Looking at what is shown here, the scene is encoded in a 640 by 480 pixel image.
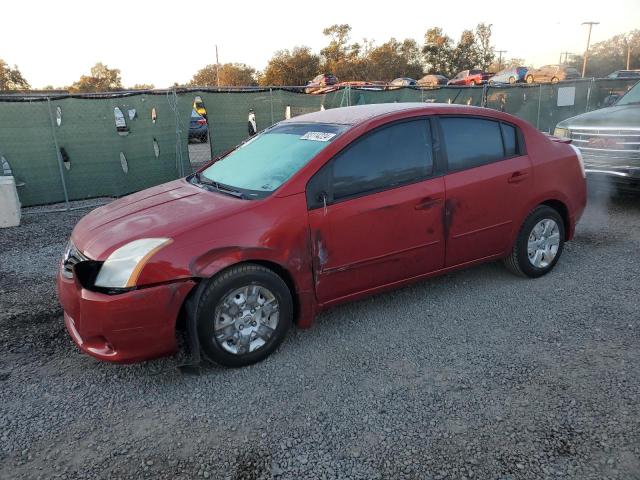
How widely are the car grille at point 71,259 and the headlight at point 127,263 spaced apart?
0.22 metres

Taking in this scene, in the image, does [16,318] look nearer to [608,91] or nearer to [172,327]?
[172,327]

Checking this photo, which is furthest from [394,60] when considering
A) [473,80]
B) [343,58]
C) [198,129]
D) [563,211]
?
[563,211]

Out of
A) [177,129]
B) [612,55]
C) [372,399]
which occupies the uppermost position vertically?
[612,55]

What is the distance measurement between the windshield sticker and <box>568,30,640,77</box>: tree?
72.4 meters

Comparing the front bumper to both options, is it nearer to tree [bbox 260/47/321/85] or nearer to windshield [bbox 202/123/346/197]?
windshield [bbox 202/123/346/197]

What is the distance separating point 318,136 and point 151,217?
137 centimetres

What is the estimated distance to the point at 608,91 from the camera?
49.7 feet

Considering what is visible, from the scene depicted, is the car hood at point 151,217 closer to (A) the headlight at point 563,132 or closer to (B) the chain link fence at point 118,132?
(B) the chain link fence at point 118,132

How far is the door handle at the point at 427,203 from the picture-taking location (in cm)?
381

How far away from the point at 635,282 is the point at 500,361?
2094 millimetres

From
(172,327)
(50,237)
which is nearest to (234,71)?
(50,237)

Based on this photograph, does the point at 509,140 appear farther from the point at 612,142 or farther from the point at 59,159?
the point at 59,159

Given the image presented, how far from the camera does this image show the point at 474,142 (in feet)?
13.8

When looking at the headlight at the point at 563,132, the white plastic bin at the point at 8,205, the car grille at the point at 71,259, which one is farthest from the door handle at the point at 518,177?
the white plastic bin at the point at 8,205
